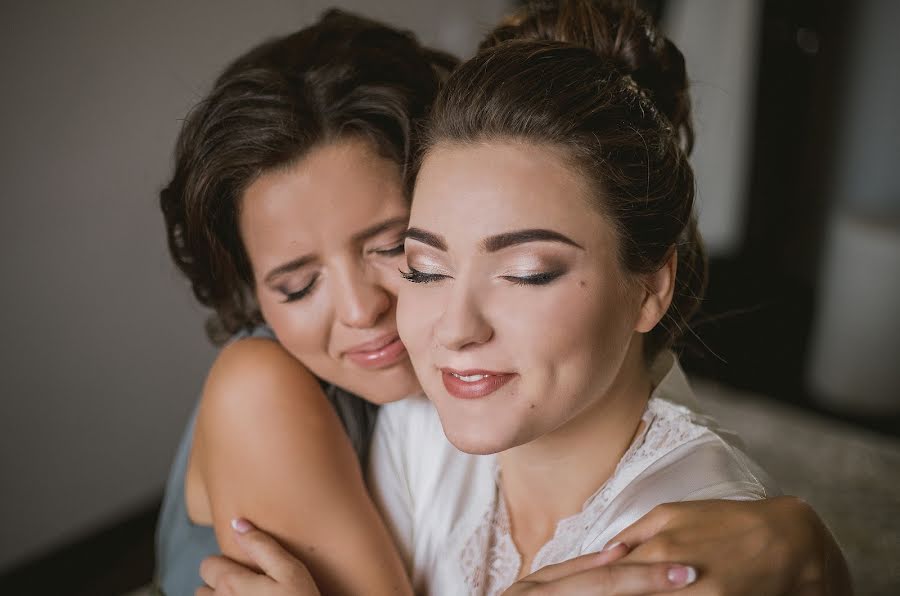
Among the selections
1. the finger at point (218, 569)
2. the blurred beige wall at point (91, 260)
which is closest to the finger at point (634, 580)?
the finger at point (218, 569)

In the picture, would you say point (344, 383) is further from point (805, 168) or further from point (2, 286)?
point (805, 168)

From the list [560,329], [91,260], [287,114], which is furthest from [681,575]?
[91,260]

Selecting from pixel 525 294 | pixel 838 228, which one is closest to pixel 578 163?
pixel 525 294

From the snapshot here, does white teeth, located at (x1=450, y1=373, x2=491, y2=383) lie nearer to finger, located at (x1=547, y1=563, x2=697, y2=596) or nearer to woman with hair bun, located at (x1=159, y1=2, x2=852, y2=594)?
woman with hair bun, located at (x1=159, y1=2, x2=852, y2=594)

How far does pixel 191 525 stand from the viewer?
1.64 meters

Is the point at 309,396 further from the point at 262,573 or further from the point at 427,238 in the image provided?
the point at 427,238

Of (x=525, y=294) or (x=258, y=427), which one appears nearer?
(x=525, y=294)

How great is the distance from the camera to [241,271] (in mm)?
1594

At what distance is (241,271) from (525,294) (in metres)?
0.71

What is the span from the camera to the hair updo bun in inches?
52.5

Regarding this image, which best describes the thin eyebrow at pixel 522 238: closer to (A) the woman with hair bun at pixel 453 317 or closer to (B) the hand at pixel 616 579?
(A) the woman with hair bun at pixel 453 317

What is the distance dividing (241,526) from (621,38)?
101 cm

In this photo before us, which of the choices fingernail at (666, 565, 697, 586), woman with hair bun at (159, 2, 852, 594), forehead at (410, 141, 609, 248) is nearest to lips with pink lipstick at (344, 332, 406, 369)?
woman with hair bun at (159, 2, 852, 594)

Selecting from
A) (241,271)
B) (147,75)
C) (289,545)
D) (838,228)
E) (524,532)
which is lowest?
(838,228)
